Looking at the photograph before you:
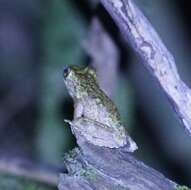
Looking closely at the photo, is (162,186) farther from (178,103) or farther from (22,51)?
(22,51)

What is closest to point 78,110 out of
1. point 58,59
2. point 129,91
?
point 58,59

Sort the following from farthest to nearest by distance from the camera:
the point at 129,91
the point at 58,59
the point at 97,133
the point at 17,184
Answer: the point at 129,91 → the point at 58,59 → the point at 17,184 → the point at 97,133

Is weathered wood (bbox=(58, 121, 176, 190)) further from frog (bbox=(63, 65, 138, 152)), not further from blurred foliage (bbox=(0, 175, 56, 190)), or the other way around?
blurred foliage (bbox=(0, 175, 56, 190))

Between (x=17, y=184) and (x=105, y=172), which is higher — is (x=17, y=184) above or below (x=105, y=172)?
above

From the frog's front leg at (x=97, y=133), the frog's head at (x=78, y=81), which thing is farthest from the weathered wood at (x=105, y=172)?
the frog's head at (x=78, y=81)

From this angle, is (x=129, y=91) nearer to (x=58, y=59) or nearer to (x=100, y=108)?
(x=58, y=59)

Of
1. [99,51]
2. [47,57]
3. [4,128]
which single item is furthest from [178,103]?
[4,128]
